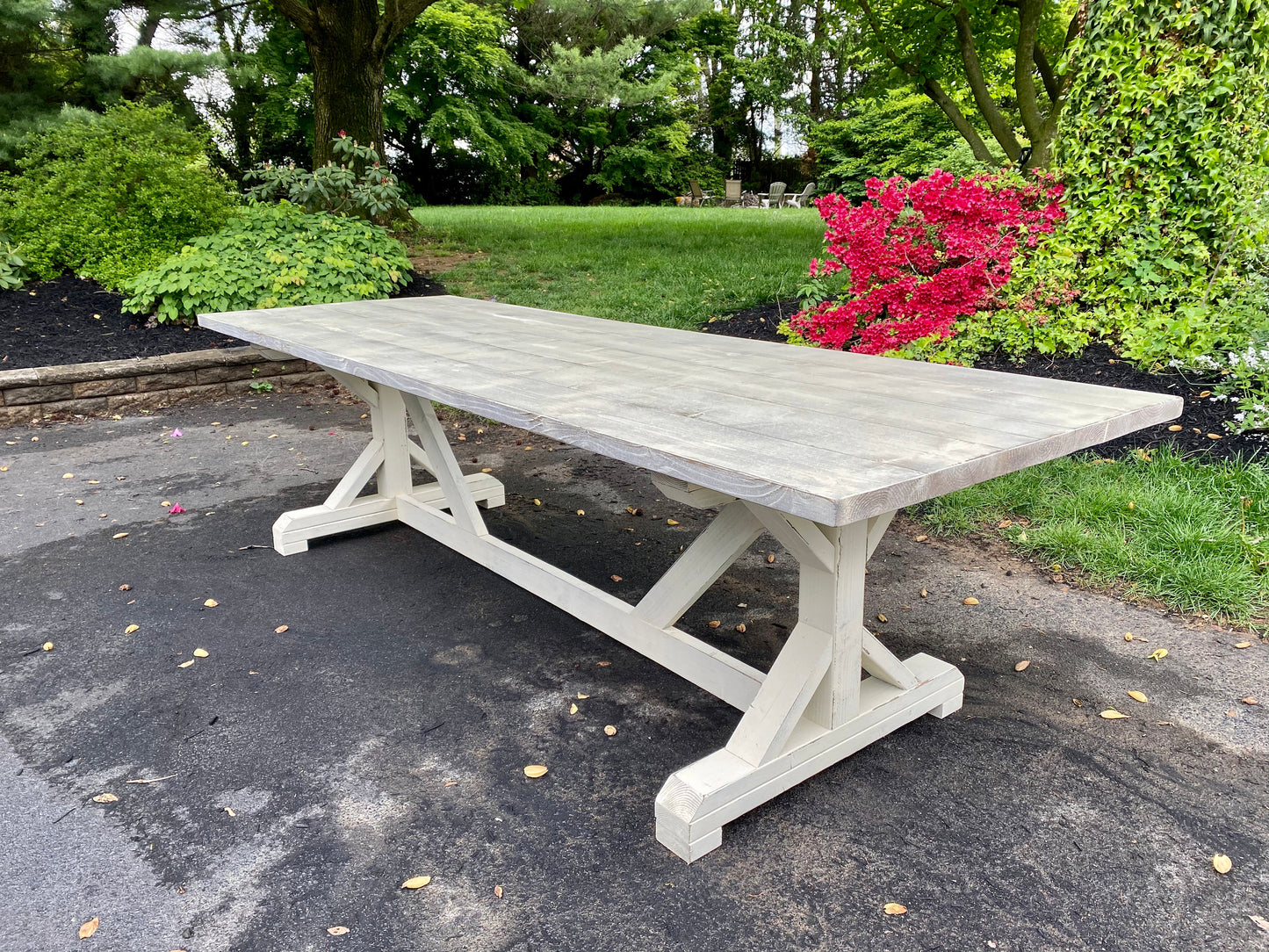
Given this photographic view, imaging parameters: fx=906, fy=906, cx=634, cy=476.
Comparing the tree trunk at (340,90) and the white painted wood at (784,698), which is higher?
the tree trunk at (340,90)

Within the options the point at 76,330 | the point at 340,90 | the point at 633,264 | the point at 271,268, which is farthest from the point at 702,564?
the point at 340,90

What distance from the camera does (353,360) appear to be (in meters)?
2.64

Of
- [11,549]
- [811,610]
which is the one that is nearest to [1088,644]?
[811,610]

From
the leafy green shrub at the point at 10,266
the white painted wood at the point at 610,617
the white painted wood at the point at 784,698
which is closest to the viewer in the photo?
the white painted wood at the point at 784,698

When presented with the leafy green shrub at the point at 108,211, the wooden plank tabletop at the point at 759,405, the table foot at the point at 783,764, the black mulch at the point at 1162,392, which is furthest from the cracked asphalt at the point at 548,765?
the leafy green shrub at the point at 108,211

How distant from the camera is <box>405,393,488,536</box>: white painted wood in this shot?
10.6 feet

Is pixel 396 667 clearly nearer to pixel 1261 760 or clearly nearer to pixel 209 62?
pixel 1261 760

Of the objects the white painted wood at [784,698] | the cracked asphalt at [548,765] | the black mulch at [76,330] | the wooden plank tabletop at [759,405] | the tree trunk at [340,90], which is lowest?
the cracked asphalt at [548,765]

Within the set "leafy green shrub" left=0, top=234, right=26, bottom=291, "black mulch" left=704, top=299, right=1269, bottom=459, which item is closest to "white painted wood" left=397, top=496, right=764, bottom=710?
"black mulch" left=704, top=299, right=1269, bottom=459

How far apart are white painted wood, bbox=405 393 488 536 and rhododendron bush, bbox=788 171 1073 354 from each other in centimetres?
283

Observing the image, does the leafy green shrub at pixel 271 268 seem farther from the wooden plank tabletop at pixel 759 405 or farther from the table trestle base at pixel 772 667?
the table trestle base at pixel 772 667

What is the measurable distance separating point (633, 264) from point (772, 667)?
7.20 m

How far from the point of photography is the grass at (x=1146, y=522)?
3.04 m

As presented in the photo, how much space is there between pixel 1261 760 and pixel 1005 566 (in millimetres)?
1252
